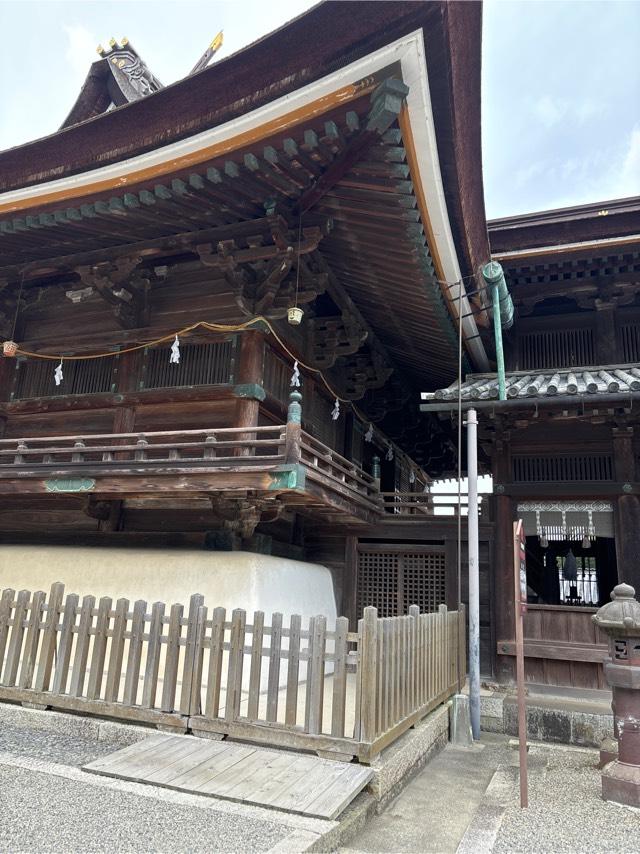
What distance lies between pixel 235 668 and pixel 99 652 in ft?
4.99

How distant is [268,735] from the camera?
5.01 m

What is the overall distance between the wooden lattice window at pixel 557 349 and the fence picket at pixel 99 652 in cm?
805

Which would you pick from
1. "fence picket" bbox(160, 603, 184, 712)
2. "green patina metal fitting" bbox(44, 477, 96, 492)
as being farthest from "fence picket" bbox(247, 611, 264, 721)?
"green patina metal fitting" bbox(44, 477, 96, 492)

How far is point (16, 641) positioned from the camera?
6262mm

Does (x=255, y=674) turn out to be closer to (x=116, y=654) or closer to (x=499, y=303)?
(x=116, y=654)

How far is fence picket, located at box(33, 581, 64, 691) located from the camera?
5.95 meters

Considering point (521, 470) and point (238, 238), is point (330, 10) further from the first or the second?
point (521, 470)

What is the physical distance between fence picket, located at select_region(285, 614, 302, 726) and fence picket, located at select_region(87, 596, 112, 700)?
1.96m

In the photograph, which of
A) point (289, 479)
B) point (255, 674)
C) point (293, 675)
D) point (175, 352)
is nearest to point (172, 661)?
point (255, 674)

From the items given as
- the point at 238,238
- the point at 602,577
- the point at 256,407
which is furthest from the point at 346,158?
the point at 602,577

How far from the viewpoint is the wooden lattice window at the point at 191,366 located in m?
8.44

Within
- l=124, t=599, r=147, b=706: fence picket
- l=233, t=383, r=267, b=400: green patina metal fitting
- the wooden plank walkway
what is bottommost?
the wooden plank walkway

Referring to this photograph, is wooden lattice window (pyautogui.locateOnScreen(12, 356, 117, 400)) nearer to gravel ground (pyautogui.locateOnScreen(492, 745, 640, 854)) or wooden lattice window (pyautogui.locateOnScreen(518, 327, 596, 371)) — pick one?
wooden lattice window (pyautogui.locateOnScreen(518, 327, 596, 371))

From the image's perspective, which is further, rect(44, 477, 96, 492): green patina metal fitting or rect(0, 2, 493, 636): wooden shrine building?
rect(44, 477, 96, 492): green patina metal fitting
